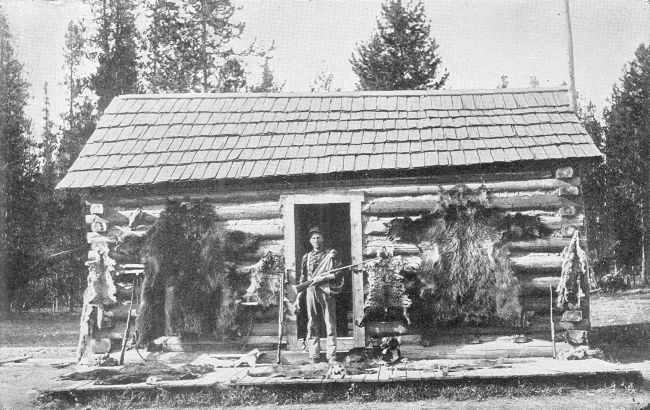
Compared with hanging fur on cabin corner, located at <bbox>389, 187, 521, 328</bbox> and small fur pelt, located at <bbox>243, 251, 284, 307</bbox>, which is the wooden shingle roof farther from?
small fur pelt, located at <bbox>243, 251, 284, 307</bbox>

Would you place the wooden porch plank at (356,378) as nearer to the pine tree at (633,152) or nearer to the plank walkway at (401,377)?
the plank walkway at (401,377)

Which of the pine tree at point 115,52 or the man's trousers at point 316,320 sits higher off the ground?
the pine tree at point 115,52

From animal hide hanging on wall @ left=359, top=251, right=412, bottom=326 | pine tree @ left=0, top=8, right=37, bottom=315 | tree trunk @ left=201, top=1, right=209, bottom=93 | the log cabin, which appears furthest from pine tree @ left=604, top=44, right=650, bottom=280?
pine tree @ left=0, top=8, right=37, bottom=315

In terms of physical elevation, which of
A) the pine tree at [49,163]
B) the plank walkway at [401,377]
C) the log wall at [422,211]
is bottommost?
the plank walkway at [401,377]

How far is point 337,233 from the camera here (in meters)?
12.4

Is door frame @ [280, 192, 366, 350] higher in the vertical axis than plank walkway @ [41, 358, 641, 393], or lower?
higher

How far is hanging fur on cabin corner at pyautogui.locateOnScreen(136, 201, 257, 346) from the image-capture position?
362 inches

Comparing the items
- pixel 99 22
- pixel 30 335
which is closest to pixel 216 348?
pixel 30 335

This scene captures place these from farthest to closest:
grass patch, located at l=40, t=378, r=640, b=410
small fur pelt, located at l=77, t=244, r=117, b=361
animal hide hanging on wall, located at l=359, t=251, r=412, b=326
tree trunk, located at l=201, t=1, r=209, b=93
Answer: tree trunk, located at l=201, t=1, r=209, b=93
small fur pelt, located at l=77, t=244, r=117, b=361
animal hide hanging on wall, located at l=359, t=251, r=412, b=326
grass patch, located at l=40, t=378, r=640, b=410

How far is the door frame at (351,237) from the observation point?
30.0ft

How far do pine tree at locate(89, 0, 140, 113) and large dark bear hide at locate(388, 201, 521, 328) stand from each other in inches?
873

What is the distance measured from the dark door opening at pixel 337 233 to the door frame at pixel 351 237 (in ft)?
6.35

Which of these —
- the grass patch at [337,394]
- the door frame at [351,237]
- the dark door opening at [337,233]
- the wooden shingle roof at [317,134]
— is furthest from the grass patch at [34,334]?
the grass patch at [337,394]

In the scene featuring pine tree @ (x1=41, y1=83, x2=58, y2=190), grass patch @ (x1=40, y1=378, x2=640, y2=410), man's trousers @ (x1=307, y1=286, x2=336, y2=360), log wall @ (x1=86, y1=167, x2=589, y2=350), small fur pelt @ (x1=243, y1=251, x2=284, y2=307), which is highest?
pine tree @ (x1=41, y1=83, x2=58, y2=190)
